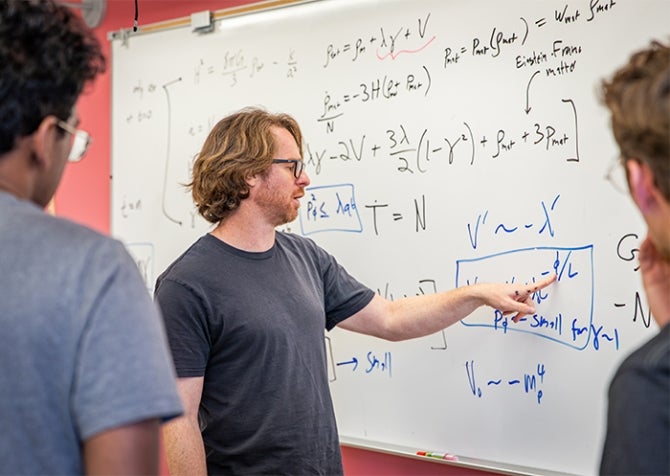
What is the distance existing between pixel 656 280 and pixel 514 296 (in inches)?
31.4

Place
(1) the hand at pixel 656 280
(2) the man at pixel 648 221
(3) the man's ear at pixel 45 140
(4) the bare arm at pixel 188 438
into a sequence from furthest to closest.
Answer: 1. (4) the bare arm at pixel 188 438
2. (1) the hand at pixel 656 280
3. (3) the man's ear at pixel 45 140
4. (2) the man at pixel 648 221

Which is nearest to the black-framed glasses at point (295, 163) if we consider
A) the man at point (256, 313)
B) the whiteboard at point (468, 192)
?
the man at point (256, 313)

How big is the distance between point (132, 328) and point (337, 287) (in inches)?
43.4

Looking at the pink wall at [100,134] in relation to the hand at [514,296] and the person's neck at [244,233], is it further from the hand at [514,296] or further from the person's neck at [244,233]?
the hand at [514,296]

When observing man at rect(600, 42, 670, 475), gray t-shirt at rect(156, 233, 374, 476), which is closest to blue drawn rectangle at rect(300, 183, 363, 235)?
gray t-shirt at rect(156, 233, 374, 476)

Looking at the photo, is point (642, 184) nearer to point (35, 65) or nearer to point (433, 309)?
point (35, 65)

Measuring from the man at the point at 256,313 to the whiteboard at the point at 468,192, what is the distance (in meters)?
0.13

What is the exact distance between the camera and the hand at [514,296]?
1.90m

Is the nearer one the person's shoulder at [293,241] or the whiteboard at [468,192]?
the whiteboard at [468,192]

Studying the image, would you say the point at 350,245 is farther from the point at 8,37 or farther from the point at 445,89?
the point at 8,37

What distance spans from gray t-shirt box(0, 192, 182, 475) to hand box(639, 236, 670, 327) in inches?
24.6

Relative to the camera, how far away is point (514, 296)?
6.29ft

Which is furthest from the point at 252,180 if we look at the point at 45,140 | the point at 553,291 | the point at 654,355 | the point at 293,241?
the point at 654,355

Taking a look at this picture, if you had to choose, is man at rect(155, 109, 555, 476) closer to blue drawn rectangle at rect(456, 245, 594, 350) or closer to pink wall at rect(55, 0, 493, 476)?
blue drawn rectangle at rect(456, 245, 594, 350)
